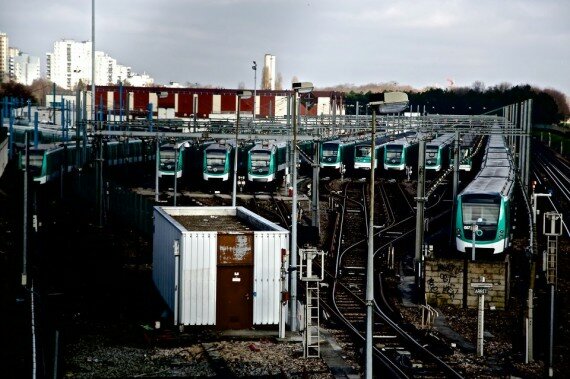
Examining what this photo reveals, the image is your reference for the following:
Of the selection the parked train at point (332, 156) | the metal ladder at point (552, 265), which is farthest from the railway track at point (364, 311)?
the parked train at point (332, 156)

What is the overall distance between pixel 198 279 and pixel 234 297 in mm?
935

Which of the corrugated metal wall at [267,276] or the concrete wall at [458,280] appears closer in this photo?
the corrugated metal wall at [267,276]

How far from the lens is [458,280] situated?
23.7 metres

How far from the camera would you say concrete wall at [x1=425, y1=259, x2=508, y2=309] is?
23188 mm

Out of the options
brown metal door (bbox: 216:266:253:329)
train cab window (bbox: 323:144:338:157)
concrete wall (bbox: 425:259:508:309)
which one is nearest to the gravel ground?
brown metal door (bbox: 216:266:253:329)

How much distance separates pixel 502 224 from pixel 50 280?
1364 cm

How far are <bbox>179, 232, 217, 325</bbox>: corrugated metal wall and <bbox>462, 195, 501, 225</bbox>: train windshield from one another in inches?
409

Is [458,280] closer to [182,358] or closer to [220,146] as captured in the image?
[182,358]

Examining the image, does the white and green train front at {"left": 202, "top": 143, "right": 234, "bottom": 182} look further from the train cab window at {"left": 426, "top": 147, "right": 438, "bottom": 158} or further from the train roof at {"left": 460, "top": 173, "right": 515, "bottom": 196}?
the train roof at {"left": 460, "top": 173, "right": 515, "bottom": 196}

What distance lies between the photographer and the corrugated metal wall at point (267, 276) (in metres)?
19.7

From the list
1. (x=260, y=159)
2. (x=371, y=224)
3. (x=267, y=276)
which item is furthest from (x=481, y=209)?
(x=260, y=159)

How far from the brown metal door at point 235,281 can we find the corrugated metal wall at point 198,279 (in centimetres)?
16

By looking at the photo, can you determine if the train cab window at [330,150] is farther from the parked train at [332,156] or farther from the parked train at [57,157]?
Result: the parked train at [57,157]

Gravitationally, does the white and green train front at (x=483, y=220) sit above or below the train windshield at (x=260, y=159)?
below
